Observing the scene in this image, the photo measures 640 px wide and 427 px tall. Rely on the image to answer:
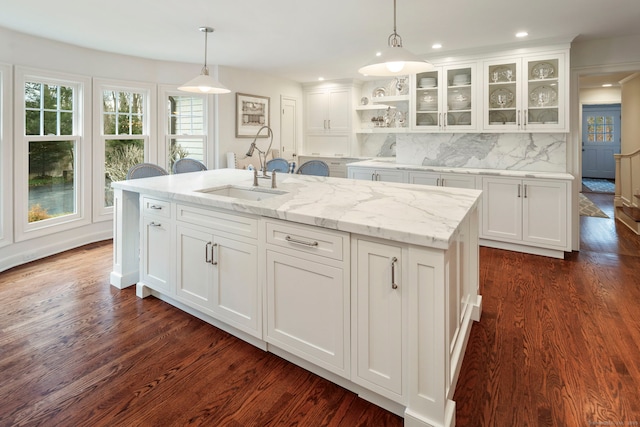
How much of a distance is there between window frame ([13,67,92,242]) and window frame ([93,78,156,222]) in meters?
0.08

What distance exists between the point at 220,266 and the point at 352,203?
912 mm

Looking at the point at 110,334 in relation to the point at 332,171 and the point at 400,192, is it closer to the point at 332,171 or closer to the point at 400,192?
the point at 400,192

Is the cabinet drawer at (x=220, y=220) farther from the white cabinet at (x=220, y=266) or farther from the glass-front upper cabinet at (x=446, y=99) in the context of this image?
the glass-front upper cabinet at (x=446, y=99)

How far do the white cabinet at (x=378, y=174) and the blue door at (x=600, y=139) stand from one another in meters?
8.61

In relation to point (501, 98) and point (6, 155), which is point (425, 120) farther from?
point (6, 155)

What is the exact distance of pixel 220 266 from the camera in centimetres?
234

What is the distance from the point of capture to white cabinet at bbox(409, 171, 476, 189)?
4.45 metres

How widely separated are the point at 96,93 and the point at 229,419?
171 inches

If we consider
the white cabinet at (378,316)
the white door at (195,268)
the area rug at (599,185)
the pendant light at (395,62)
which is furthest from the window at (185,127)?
the area rug at (599,185)

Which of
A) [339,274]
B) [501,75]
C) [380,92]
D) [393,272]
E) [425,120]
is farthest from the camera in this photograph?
[380,92]

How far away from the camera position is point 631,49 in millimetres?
4031

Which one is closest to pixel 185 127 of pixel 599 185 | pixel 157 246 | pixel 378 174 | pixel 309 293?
pixel 378 174

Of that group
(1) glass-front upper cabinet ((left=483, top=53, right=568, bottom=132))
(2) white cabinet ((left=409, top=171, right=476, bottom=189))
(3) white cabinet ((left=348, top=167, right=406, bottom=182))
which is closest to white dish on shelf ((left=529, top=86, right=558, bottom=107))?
(1) glass-front upper cabinet ((left=483, top=53, right=568, bottom=132))

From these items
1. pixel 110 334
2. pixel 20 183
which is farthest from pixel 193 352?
pixel 20 183
